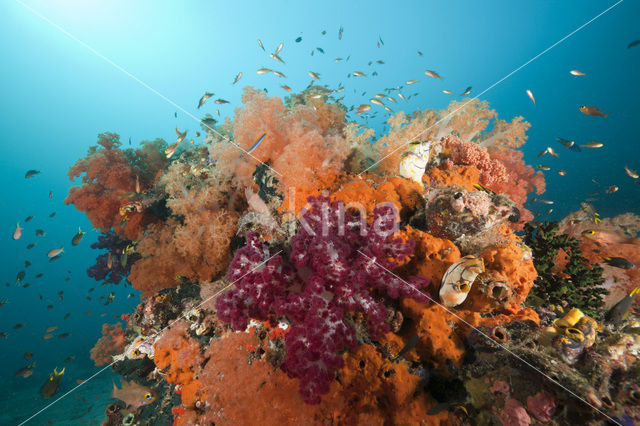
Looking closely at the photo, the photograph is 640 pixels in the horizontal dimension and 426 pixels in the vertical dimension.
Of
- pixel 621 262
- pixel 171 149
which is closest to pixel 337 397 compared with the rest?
pixel 621 262

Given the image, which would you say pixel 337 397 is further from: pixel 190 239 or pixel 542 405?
pixel 190 239

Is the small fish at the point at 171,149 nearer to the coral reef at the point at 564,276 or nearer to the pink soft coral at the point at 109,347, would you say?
the pink soft coral at the point at 109,347

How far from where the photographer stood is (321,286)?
9.44 feet

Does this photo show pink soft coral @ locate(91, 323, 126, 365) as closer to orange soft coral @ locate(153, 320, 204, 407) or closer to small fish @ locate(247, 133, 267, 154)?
orange soft coral @ locate(153, 320, 204, 407)

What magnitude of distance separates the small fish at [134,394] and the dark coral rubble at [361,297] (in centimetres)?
10

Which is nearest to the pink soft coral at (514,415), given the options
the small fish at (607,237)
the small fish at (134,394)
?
the small fish at (607,237)

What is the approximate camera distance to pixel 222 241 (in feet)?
16.6

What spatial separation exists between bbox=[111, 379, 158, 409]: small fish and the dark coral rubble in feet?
0.33

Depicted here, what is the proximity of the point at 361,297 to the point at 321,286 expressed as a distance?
530 millimetres

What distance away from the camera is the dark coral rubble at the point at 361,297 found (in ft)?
7.55

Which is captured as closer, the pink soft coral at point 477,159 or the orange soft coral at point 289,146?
the orange soft coral at point 289,146

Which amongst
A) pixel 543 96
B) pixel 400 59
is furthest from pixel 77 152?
pixel 543 96

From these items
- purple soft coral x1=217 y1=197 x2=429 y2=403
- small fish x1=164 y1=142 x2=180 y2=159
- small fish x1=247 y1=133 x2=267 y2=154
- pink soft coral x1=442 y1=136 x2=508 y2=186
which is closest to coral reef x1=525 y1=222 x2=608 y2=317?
pink soft coral x1=442 y1=136 x2=508 y2=186

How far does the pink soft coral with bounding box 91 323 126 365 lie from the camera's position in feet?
22.1
